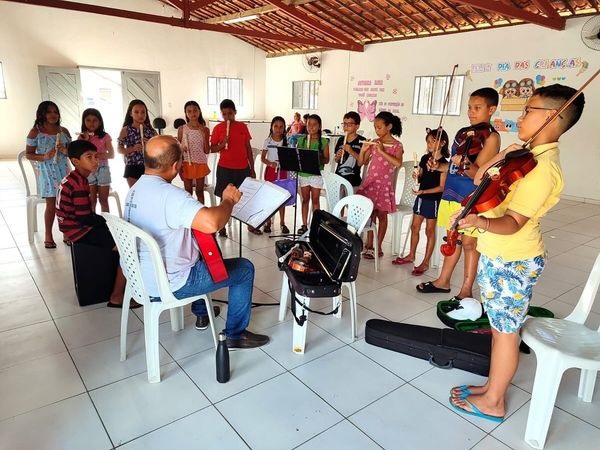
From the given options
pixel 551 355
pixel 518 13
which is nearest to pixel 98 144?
pixel 551 355

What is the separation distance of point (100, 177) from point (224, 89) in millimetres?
9226

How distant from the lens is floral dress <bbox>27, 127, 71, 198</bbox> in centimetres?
367

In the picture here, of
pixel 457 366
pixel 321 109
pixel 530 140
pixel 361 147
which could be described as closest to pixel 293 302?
pixel 457 366

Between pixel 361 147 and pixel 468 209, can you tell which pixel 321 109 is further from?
pixel 468 209

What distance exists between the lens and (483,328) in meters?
2.54

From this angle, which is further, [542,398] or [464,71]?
[464,71]

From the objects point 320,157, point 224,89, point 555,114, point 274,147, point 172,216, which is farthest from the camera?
point 224,89

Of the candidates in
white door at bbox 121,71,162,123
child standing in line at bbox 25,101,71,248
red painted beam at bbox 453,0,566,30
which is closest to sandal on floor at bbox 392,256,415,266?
child standing in line at bbox 25,101,71,248

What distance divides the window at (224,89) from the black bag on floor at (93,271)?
10.4 m

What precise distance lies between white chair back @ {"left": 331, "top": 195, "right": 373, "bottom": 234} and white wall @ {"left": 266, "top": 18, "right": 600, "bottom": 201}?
5527 mm

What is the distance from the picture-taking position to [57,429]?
1680 mm

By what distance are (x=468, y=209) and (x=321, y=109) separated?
33.7ft

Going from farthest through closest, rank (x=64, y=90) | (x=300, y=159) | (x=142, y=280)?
(x=64, y=90), (x=300, y=159), (x=142, y=280)

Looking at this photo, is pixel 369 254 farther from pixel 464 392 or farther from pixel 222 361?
pixel 222 361
